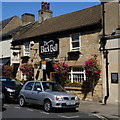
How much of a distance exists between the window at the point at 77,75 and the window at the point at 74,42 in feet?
5.31

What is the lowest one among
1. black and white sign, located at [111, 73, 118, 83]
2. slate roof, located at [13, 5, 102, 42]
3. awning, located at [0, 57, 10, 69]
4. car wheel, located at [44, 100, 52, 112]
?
car wheel, located at [44, 100, 52, 112]

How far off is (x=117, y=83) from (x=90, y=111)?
345 cm

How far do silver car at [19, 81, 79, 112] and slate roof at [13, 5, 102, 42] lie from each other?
6.34 metres

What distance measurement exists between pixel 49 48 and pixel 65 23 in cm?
270

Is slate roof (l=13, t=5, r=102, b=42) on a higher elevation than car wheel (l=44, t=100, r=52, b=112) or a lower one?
higher

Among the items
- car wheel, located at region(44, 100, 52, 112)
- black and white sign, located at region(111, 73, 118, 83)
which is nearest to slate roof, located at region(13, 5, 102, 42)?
black and white sign, located at region(111, 73, 118, 83)

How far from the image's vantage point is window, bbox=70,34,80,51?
1754 centimetres

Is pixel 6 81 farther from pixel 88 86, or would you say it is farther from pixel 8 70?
pixel 8 70

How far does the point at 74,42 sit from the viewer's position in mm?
17812

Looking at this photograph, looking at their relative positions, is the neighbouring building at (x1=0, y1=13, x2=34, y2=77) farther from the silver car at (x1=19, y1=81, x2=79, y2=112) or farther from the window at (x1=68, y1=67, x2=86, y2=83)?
the silver car at (x1=19, y1=81, x2=79, y2=112)

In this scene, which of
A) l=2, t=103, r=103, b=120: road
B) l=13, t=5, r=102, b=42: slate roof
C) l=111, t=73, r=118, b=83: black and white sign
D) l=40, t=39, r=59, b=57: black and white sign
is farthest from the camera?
l=40, t=39, r=59, b=57: black and white sign

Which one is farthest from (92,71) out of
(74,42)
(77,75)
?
(74,42)

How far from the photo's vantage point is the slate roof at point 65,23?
17469 mm

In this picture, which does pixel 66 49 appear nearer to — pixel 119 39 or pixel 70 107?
pixel 119 39
